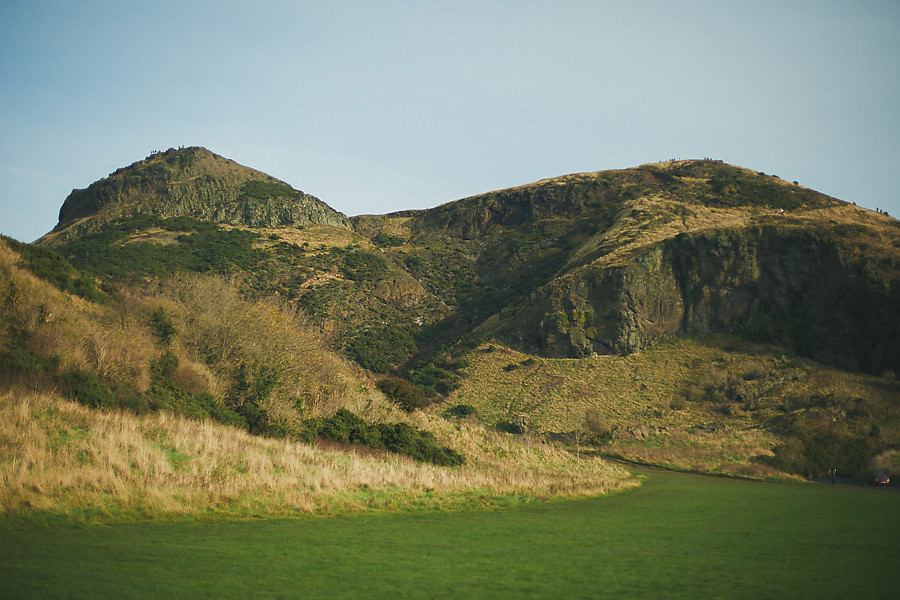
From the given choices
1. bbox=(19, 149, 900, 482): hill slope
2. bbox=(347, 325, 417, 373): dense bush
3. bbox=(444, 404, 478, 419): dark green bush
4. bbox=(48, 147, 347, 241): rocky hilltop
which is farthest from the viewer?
bbox=(48, 147, 347, 241): rocky hilltop

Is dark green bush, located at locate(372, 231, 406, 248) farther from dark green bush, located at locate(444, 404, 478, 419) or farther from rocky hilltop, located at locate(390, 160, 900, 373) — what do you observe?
dark green bush, located at locate(444, 404, 478, 419)

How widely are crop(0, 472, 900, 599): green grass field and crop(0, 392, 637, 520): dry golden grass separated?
1095 millimetres

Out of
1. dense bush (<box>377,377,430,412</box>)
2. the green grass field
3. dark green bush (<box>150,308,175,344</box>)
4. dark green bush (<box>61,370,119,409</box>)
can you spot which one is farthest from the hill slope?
dark green bush (<box>61,370,119,409</box>)

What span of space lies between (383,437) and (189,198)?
350 ft

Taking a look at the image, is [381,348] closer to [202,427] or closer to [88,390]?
[202,427]

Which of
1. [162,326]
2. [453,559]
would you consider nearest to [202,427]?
[162,326]

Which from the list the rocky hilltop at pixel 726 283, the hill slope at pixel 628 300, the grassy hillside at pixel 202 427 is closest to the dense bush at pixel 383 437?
the grassy hillside at pixel 202 427

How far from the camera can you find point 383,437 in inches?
1035

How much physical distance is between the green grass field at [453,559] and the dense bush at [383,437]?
12.3m

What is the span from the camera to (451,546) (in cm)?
904

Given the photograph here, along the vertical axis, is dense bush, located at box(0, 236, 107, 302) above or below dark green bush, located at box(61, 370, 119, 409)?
above

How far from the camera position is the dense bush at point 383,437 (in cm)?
2533

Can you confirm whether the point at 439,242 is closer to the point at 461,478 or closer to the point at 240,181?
the point at 240,181

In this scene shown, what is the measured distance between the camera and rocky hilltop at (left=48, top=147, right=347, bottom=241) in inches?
4363
